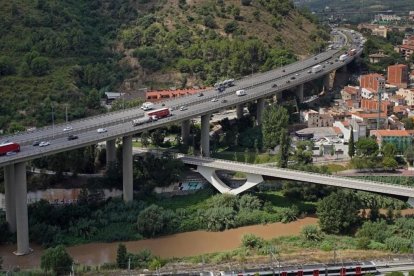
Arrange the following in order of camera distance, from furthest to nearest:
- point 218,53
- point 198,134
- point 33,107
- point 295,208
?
point 218,53
point 33,107
point 198,134
point 295,208

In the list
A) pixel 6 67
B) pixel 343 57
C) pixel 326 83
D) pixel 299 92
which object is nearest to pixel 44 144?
pixel 6 67

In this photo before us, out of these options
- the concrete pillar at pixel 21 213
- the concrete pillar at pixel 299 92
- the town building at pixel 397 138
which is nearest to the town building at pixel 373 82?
the concrete pillar at pixel 299 92

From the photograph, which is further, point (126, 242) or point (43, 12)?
point (43, 12)

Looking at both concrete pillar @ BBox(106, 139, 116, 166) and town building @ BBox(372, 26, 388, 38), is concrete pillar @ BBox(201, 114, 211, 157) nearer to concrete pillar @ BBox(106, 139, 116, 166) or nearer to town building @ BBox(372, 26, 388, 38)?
concrete pillar @ BBox(106, 139, 116, 166)

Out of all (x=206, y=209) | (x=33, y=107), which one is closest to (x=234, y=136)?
(x=206, y=209)

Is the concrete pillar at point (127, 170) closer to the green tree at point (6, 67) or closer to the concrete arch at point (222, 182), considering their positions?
the concrete arch at point (222, 182)

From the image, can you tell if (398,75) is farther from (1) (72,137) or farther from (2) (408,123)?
(1) (72,137)

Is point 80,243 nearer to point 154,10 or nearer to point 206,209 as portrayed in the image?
point 206,209
